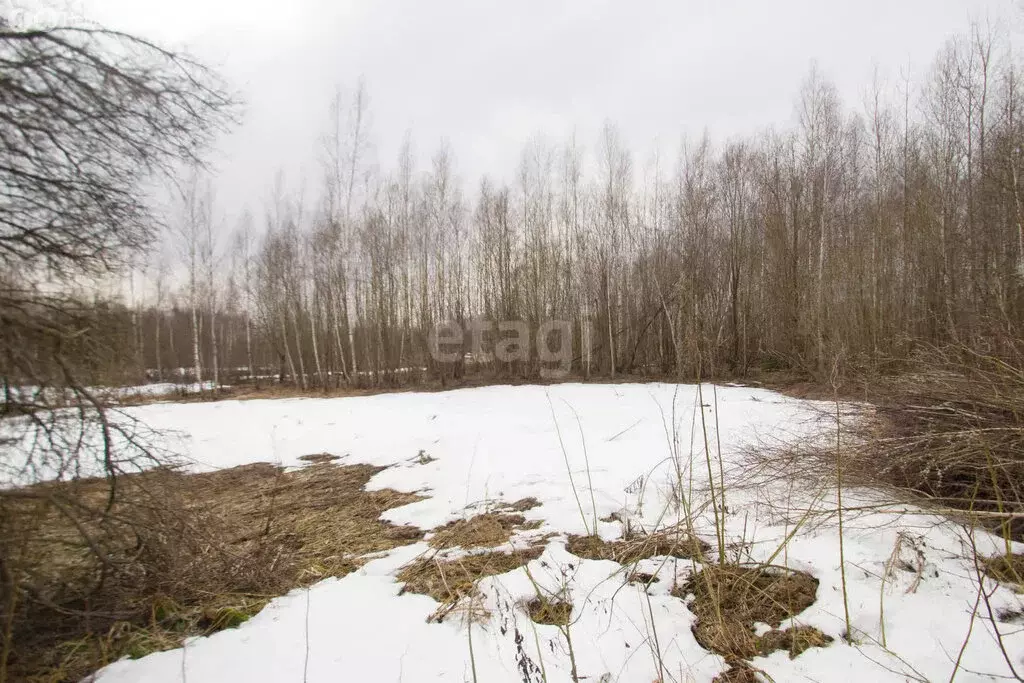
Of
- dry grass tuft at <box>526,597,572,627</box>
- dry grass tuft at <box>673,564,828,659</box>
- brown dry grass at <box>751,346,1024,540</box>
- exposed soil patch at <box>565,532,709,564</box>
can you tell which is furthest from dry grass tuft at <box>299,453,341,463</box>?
brown dry grass at <box>751,346,1024,540</box>

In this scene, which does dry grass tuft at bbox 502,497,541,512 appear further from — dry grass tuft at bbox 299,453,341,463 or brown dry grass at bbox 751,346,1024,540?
dry grass tuft at bbox 299,453,341,463

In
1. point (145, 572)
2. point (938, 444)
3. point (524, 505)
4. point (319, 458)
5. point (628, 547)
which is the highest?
point (938, 444)

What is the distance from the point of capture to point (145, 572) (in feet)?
8.62

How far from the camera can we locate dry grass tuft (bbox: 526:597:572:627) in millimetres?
2316

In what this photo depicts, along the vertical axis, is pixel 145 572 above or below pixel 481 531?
above

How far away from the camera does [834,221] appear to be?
16.0 metres

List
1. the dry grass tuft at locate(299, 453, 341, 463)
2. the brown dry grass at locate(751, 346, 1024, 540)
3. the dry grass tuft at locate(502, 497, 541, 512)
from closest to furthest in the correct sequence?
the brown dry grass at locate(751, 346, 1024, 540) < the dry grass tuft at locate(502, 497, 541, 512) < the dry grass tuft at locate(299, 453, 341, 463)

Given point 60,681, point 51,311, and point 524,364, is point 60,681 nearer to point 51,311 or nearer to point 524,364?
point 51,311

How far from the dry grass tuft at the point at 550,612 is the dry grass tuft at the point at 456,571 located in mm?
373

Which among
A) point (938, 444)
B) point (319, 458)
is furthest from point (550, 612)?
point (319, 458)

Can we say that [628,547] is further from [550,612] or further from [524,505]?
[524,505]

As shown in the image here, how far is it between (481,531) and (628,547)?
1.31 m

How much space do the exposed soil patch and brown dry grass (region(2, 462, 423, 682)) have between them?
4.98ft

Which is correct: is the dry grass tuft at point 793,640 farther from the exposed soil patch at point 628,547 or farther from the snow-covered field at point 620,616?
the exposed soil patch at point 628,547
